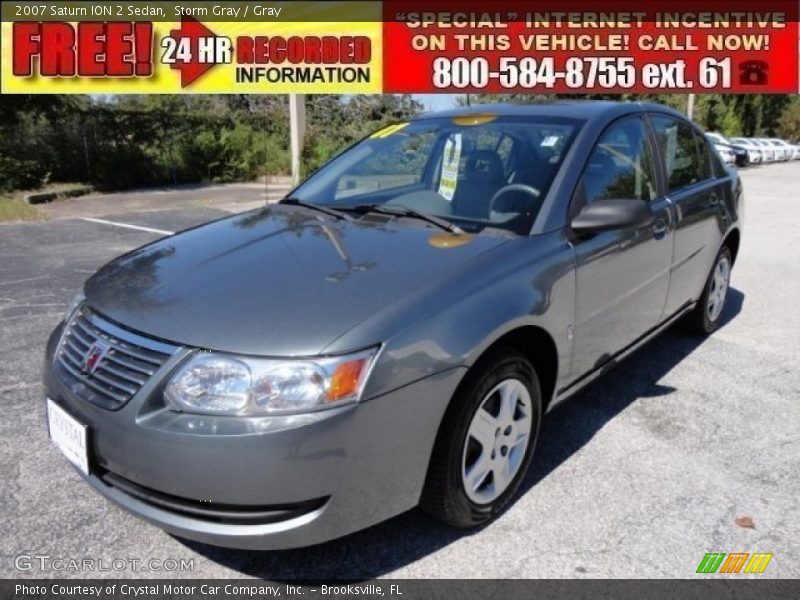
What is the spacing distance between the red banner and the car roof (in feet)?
44.5

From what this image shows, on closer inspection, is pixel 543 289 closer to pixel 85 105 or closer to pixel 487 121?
pixel 487 121

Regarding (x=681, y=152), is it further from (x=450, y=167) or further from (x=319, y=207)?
(x=319, y=207)

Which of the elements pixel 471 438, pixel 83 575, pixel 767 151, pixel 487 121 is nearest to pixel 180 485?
pixel 83 575

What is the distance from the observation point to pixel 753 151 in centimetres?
3247

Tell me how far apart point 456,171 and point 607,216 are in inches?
31.2

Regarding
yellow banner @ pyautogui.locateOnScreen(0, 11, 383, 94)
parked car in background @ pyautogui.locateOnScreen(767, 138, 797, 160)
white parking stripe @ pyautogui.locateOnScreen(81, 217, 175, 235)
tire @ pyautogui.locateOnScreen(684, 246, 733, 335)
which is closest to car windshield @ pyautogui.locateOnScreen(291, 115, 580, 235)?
tire @ pyautogui.locateOnScreen(684, 246, 733, 335)

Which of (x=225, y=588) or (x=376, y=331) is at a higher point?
(x=376, y=331)

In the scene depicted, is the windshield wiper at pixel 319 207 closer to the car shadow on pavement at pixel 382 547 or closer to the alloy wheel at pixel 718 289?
Answer: the car shadow on pavement at pixel 382 547

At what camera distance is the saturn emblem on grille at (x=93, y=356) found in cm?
231

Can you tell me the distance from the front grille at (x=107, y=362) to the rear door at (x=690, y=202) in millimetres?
2901

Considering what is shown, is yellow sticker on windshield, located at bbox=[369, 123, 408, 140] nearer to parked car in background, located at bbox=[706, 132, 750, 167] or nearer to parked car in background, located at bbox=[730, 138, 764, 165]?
parked car in background, located at bbox=[706, 132, 750, 167]

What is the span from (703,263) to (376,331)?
3074 mm

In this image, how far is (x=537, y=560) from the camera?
246 centimetres

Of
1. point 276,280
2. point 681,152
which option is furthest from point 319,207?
point 681,152
